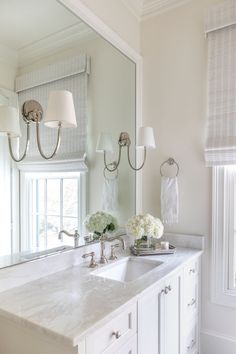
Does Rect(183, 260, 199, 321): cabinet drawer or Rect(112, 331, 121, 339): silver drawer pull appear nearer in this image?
Rect(112, 331, 121, 339): silver drawer pull

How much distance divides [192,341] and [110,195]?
1.20m

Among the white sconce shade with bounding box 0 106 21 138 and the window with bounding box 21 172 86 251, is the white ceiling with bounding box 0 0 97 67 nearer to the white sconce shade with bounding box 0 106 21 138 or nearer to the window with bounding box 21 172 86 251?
the white sconce shade with bounding box 0 106 21 138

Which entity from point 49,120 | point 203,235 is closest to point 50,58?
point 49,120

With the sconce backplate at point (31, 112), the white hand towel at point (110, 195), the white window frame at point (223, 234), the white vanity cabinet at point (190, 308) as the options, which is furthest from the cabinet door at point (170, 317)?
the sconce backplate at point (31, 112)

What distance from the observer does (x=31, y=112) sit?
142cm

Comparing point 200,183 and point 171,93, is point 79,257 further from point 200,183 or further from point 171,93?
point 171,93

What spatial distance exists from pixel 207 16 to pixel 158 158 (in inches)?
45.0

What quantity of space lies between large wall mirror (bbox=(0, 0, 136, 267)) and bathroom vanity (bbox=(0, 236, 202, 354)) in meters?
0.23

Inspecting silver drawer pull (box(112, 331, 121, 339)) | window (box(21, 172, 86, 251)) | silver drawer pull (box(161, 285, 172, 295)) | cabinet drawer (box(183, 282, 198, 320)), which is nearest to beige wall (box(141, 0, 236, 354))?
cabinet drawer (box(183, 282, 198, 320))

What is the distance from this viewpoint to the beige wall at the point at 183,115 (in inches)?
82.4

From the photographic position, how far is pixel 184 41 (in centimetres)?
220

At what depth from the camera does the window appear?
4.91ft

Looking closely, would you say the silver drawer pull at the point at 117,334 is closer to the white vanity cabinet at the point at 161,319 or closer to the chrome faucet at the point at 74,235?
the white vanity cabinet at the point at 161,319

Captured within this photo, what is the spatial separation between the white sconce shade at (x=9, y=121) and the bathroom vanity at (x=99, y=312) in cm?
68
